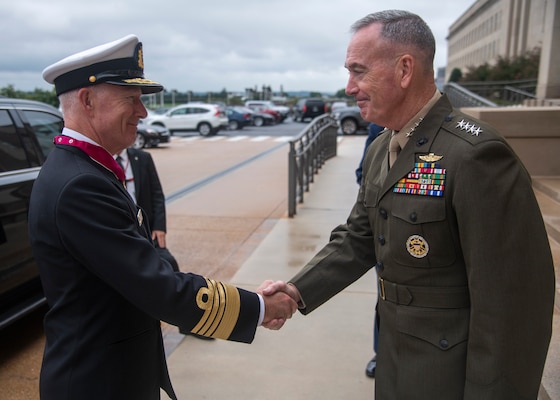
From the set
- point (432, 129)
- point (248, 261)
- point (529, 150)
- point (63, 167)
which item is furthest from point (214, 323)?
point (529, 150)

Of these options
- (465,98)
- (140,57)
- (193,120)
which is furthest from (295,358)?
(193,120)

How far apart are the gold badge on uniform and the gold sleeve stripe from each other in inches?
24.4

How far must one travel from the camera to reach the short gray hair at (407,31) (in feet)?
5.27

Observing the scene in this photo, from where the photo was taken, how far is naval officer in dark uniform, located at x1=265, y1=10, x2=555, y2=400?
143cm

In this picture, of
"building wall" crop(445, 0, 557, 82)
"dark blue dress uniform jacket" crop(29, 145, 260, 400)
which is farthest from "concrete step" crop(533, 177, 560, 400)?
"building wall" crop(445, 0, 557, 82)

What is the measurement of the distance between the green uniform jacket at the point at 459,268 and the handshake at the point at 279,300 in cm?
43

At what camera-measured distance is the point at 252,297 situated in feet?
6.17

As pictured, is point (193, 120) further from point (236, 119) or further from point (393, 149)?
point (393, 149)

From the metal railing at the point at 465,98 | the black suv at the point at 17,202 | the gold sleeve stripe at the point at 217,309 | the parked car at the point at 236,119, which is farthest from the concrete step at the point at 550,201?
the parked car at the point at 236,119

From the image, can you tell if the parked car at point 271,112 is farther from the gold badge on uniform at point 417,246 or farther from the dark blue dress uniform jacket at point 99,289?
the gold badge on uniform at point 417,246

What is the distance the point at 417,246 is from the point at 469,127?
39cm

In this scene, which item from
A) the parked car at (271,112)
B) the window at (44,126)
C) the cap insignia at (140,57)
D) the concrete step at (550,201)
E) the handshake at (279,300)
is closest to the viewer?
the cap insignia at (140,57)

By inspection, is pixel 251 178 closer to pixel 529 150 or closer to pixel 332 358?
pixel 529 150

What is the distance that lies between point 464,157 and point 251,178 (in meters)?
9.74
